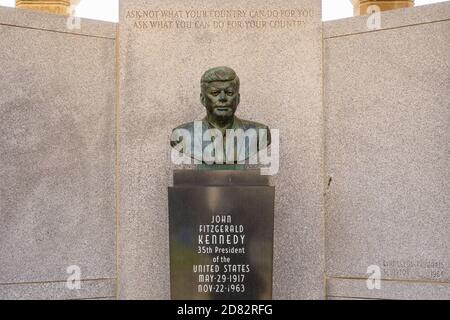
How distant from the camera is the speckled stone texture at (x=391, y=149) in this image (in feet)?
34.9

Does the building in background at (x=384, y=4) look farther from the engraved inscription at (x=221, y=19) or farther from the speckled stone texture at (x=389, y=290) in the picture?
the speckled stone texture at (x=389, y=290)

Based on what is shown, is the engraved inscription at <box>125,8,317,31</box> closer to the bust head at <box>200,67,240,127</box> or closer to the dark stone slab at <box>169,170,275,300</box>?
the bust head at <box>200,67,240,127</box>

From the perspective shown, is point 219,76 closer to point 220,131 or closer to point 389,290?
point 220,131

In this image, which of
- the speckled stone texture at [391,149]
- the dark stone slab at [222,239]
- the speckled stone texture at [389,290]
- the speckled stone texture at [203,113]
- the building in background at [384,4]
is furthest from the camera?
the building in background at [384,4]

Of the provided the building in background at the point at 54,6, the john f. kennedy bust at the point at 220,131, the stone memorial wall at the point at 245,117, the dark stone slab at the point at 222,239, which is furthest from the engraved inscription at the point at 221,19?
the building in background at the point at 54,6

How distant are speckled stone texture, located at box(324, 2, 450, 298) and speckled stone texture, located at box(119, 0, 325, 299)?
0.27m

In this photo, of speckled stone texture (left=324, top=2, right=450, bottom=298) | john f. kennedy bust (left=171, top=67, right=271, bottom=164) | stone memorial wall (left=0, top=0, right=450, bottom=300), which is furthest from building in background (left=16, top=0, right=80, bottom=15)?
john f. kennedy bust (left=171, top=67, right=271, bottom=164)

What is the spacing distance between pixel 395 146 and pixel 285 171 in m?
1.45

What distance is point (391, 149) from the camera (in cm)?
1091

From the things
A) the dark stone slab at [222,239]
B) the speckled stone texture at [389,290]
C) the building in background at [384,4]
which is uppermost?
the building in background at [384,4]

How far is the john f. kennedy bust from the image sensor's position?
9.62 meters

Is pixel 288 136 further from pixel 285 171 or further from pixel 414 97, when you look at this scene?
pixel 414 97

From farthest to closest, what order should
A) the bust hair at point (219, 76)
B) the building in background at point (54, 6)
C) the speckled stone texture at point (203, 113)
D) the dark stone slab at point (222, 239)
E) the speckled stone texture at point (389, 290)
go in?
the building in background at point (54, 6) → the speckled stone texture at point (203, 113) → the speckled stone texture at point (389, 290) → the bust hair at point (219, 76) → the dark stone slab at point (222, 239)
